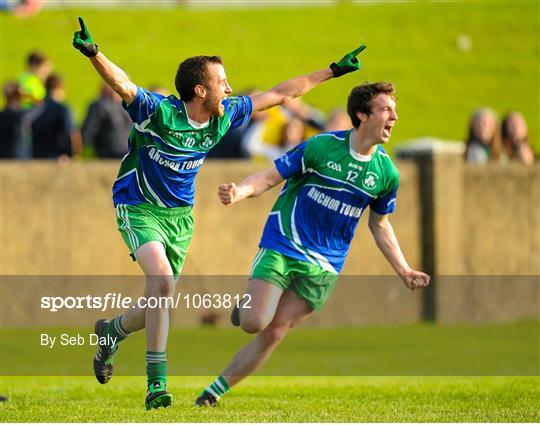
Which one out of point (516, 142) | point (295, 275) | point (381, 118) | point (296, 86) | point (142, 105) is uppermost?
point (516, 142)

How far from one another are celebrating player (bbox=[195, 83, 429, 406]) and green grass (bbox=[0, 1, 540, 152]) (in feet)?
92.1

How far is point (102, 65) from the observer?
344 inches

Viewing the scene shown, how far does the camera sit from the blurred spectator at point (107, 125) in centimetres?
1741

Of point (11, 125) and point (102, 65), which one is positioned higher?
point (11, 125)

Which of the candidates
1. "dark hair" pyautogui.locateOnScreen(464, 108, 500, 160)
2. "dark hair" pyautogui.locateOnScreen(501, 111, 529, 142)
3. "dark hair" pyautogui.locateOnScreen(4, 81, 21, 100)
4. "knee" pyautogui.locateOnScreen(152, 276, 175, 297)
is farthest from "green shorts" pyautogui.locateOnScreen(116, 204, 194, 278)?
"dark hair" pyautogui.locateOnScreen(501, 111, 529, 142)

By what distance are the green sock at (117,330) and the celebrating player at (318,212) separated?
2.33ft

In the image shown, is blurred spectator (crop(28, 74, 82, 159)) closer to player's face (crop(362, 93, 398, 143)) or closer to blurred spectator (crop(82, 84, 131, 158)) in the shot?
blurred spectator (crop(82, 84, 131, 158))

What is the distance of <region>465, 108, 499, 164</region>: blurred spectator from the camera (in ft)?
59.7

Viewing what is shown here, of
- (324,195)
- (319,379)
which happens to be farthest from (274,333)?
(319,379)

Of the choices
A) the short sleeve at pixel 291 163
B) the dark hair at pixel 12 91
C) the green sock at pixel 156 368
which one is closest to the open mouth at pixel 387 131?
the short sleeve at pixel 291 163

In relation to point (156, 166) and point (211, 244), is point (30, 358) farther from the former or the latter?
point (156, 166)

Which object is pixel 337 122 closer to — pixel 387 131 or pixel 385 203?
pixel 385 203

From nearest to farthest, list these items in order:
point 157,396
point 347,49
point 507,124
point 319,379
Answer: point 157,396 < point 319,379 < point 507,124 < point 347,49

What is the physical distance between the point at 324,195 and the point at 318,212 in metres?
0.12
